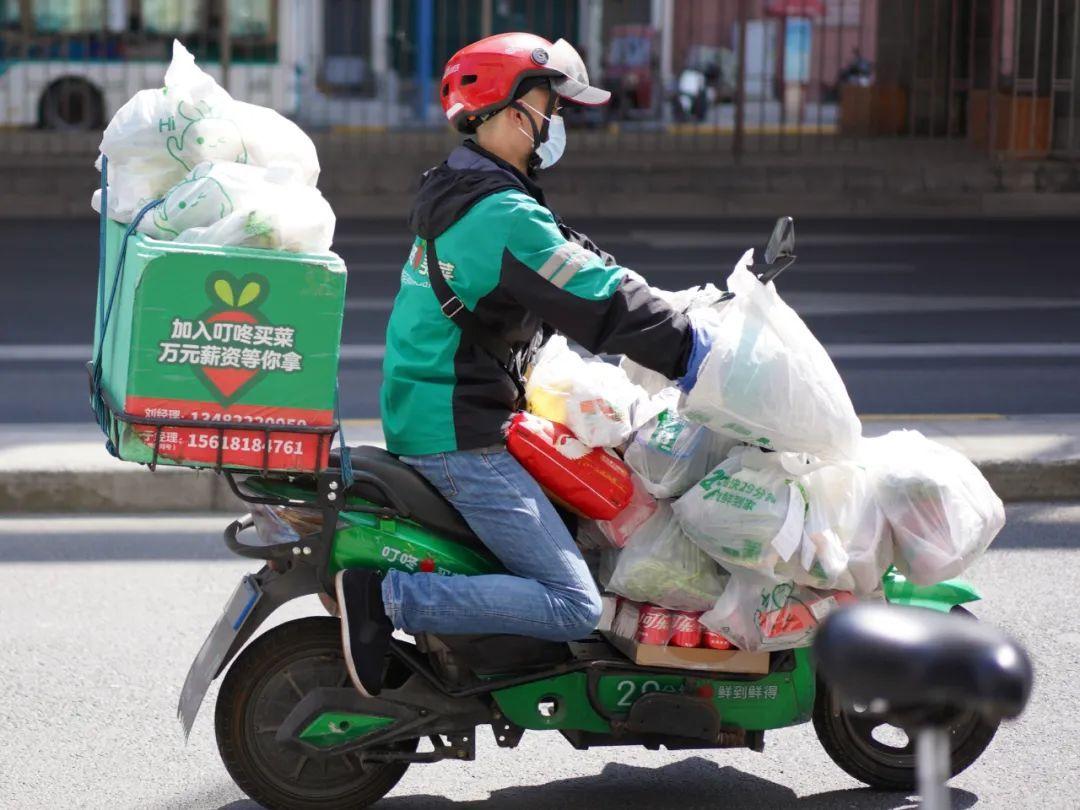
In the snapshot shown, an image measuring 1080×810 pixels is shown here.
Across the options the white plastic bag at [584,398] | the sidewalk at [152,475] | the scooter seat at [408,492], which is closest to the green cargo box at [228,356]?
the scooter seat at [408,492]

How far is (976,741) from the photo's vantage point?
4.21m

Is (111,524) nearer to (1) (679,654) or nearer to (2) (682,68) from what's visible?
(1) (679,654)

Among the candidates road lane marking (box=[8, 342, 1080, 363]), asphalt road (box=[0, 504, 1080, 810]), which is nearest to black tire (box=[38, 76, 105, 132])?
road lane marking (box=[8, 342, 1080, 363])

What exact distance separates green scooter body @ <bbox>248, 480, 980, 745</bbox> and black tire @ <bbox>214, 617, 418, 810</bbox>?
0.12 metres

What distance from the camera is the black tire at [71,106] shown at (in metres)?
18.8

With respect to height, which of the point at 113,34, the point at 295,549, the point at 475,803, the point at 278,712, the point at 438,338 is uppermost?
the point at 113,34

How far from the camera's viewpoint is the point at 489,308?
376 cm

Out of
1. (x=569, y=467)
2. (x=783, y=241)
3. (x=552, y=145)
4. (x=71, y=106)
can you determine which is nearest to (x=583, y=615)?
(x=569, y=467)

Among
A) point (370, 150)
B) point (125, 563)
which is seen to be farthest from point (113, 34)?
point (125, 563)

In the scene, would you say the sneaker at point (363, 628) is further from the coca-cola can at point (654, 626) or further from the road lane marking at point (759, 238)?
the road lane marking at point (759, 238)

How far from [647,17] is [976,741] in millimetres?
15793

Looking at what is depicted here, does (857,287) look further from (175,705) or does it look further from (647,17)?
A: (175,705)

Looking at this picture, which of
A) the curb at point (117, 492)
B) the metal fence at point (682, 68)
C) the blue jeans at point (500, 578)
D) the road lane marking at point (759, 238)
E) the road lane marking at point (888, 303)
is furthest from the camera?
the metal fence at point (682, 68)

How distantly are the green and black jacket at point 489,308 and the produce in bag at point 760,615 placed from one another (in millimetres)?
597
